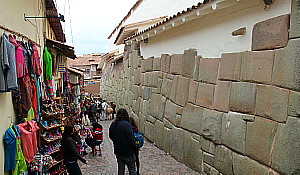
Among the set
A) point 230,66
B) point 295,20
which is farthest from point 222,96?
point 295,20

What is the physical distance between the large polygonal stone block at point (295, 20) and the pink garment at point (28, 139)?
14.4 ft

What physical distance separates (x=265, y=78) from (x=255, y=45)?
64 cm

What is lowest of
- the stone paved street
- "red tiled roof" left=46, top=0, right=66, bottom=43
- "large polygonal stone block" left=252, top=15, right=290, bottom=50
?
the stone paved street

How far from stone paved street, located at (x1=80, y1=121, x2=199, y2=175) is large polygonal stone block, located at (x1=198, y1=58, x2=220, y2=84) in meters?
2.03

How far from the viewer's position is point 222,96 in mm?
5922

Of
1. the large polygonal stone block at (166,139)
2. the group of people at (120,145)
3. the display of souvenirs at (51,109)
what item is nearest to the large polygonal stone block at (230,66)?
the group of people at (120,145)

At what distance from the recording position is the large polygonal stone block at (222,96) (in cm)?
574

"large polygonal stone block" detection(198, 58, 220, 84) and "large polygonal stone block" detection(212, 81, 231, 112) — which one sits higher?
"large polygonal stone block" detection(198, 58, 220, 84)

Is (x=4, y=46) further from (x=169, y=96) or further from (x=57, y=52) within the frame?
(x=57, y=52)

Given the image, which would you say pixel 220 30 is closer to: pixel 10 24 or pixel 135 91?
pixel 10 24

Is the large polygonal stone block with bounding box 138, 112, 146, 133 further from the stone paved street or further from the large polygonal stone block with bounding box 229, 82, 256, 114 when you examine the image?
the large polygonal stone block with bounding box 229, 82, 256, 114

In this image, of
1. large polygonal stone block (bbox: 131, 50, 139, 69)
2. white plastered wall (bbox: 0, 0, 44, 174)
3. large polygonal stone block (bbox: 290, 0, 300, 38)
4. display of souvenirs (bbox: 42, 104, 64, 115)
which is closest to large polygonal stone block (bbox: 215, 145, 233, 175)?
large polygonal stone block (bbox: 290, 0, 300, 38)

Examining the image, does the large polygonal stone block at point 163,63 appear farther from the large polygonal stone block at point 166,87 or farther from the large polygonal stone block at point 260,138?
the large polygonal stone block at point 260,138

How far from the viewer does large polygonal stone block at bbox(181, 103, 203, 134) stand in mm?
6870
